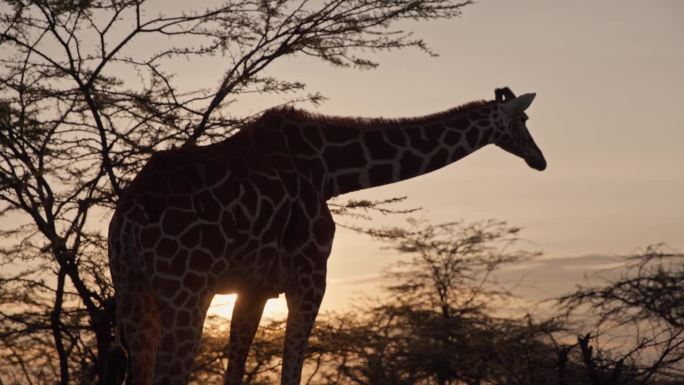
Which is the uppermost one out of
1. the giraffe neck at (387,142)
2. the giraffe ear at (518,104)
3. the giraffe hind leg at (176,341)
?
the giraffe ear at (518,104)

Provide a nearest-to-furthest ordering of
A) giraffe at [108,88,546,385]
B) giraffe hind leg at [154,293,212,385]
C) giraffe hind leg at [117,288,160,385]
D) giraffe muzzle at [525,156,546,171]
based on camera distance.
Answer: giraffe hind leg at [154,293,212,385]
giraffe at [108,88,546,385]
giraffe hind leg at [117,288,160,385]
giraffe muzzle at [525,156,546,171]

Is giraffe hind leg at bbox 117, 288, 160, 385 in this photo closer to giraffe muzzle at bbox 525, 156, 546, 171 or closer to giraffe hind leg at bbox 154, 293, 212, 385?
giraffe hind leg at bbox 154, 293, 212, 385

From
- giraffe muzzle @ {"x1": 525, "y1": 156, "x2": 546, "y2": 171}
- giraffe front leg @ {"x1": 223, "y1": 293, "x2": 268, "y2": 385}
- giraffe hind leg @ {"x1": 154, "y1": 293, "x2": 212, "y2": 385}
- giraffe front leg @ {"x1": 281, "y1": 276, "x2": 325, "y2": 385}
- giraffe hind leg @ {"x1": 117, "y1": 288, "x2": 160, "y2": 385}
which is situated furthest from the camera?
giraffe muzzle @ {"x1": 525, "y1": 156, "x2": 546, "y2": 171}

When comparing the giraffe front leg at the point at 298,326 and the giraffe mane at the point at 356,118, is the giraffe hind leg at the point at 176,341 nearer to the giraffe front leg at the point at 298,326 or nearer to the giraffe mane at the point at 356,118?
the giraffe front leg at the point at 298,326

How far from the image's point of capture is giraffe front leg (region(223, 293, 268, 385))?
987cm

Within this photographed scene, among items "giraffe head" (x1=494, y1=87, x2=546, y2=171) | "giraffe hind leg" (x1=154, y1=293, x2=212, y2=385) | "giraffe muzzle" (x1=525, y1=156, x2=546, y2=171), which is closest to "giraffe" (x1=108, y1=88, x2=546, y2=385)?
"giraffe hind leg" (x1=154, y1=293, x2=212, y2=385)

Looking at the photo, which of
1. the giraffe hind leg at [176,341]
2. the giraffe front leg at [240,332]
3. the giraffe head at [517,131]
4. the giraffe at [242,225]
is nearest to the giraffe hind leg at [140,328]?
the giraffe at [242,225]

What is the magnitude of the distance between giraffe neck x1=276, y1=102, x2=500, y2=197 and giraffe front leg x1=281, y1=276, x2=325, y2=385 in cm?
122

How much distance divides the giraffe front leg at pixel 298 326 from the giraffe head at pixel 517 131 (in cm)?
299

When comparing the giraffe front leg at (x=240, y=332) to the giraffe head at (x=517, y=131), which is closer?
the giraffe front leg at (x=240, y=332)

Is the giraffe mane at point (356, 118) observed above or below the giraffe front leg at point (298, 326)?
above

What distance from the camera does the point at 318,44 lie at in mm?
15047

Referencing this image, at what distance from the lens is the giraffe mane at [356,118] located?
10235 millimetres

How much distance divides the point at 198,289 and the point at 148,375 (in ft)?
3.21
